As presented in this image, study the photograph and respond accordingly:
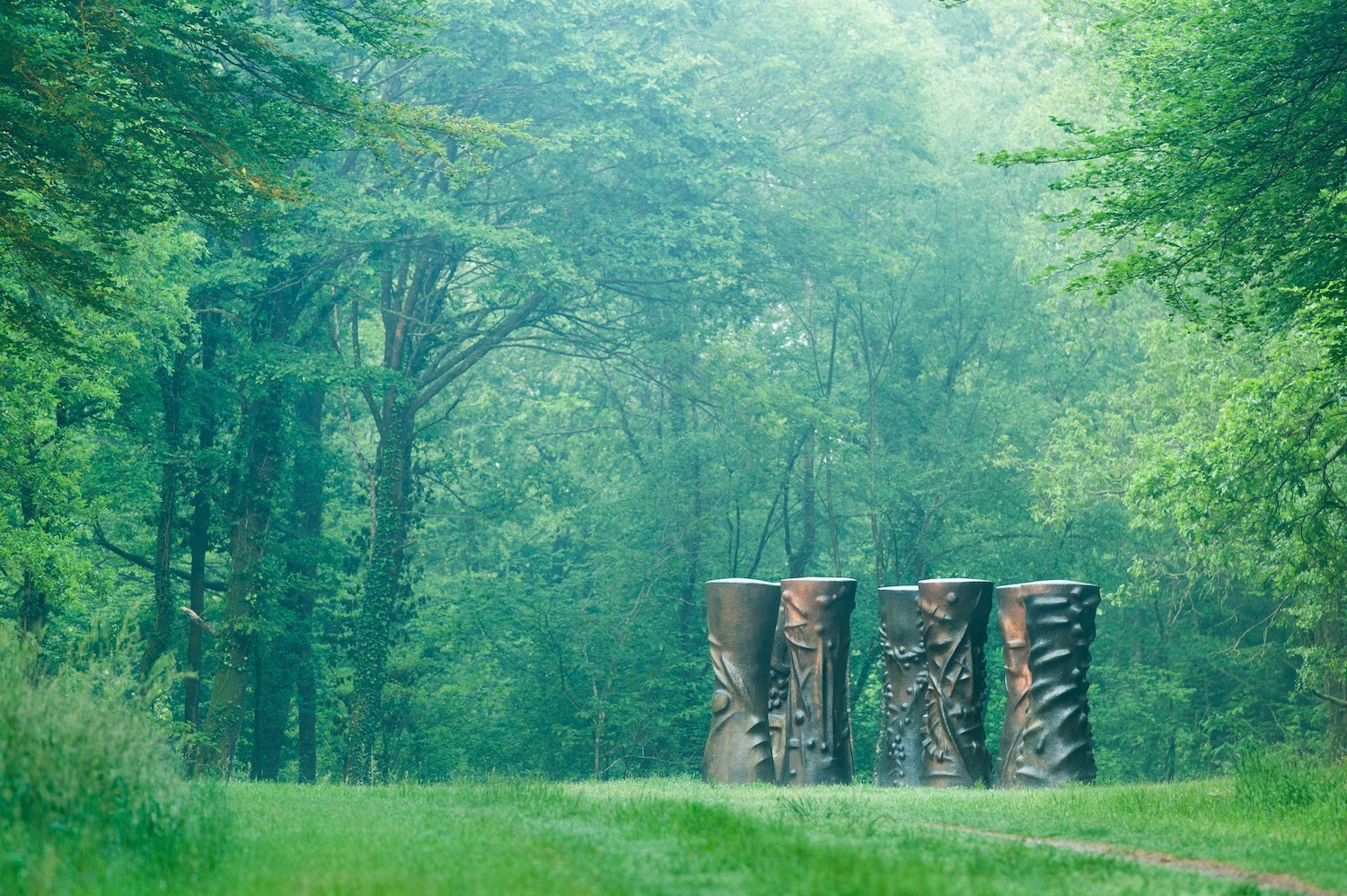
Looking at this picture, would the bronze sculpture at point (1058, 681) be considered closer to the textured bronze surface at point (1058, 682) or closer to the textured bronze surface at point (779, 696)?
the textured bronze surface at point (1058, 682)

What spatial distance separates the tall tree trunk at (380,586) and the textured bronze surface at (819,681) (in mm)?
9358

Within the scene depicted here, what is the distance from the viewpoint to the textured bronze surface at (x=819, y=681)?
15.7m

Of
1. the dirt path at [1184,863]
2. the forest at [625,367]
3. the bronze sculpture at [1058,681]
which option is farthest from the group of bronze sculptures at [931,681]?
the dirt path at [1184,863]

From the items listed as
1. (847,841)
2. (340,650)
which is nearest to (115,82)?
(847,841)

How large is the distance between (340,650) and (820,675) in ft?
54.4

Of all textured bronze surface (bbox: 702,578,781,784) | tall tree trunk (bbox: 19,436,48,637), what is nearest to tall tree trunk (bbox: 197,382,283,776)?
tall tree trunk (bbox: 19,436,48,637)

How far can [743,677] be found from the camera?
15500 millimetres

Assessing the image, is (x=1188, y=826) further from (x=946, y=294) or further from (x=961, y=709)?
(x=946, y=294)

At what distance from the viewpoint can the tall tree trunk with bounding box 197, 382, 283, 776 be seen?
71.6 feet

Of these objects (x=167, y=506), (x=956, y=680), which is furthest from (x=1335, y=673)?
(x=167, y=506)

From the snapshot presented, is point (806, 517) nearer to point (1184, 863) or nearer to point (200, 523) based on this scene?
point (200, 523)

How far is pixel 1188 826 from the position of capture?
9.52 meters

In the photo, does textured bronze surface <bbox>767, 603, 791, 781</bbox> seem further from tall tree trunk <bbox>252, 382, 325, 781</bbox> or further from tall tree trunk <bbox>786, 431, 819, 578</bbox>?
tall tree trunk <bbox>786, 431, 819, 578</bbox>

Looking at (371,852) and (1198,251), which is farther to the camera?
(1198,251)
